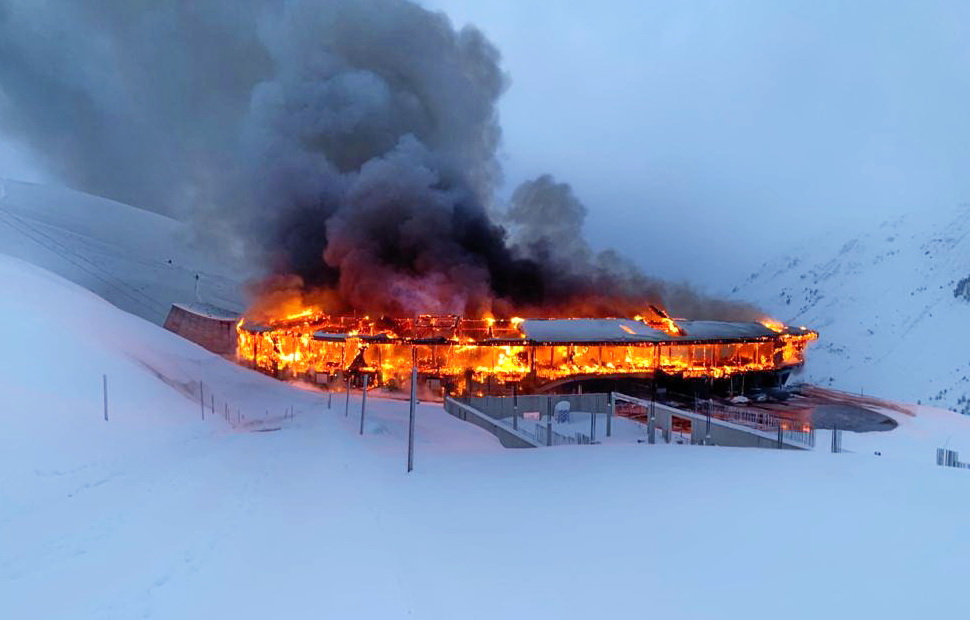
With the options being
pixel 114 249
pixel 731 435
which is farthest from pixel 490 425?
pixel 114 249

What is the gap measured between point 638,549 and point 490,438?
14150 millimetres

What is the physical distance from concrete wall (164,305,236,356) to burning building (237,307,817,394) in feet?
31.2

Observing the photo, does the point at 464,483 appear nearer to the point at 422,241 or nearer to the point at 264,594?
the point at 264,594

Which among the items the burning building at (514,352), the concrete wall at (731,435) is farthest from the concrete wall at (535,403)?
the concrete wall at (731,435)

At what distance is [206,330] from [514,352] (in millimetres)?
25863

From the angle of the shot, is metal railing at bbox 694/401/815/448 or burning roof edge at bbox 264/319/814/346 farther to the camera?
burning roof edge at bbox 264/319/814/346

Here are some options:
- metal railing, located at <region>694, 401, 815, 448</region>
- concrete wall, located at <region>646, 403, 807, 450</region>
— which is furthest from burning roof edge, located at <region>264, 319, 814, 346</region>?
concrete wall, located at <region>646, 403, 807, 450</region>

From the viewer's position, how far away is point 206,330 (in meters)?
46.3

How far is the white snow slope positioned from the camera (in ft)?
18.6

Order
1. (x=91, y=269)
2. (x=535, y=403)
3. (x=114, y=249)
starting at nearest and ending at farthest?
(x=535, y=403), (x=91, y=269), (x=114, y=249)

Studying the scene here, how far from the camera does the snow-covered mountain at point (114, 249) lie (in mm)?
70375

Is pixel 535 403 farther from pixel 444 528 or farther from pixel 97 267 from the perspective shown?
pixel 97 267

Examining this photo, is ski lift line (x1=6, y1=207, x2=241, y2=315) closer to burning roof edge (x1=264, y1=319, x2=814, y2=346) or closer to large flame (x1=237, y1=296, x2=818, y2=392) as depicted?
burning roof edge (x1=264, y1=319, x2=814, y2=346)

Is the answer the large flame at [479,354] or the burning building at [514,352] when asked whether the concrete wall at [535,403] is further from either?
the large flame at [479,354]
